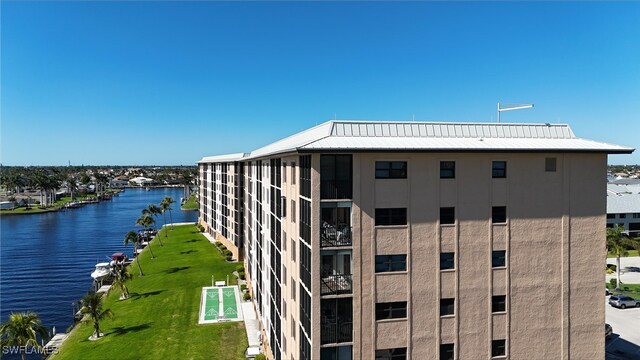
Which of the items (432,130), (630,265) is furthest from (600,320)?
(630,265)

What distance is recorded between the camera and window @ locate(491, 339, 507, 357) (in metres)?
26.4

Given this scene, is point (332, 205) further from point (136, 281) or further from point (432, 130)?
point (136, 281)

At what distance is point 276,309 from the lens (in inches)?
1483

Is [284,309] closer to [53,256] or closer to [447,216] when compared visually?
[447,216]

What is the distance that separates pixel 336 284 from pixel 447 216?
7.64m

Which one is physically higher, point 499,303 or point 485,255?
point 485,255

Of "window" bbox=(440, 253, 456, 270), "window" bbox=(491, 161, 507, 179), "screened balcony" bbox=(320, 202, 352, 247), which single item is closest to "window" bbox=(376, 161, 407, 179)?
"screened balcony" bbox=(320, 202, 352, 247)

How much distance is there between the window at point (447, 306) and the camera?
25688mm

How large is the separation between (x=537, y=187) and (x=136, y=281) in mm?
73723

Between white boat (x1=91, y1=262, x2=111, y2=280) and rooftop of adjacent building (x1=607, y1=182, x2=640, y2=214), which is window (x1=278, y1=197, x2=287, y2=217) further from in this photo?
rooftop of adjacent building (x1=607, y1=182, x2=640, y2=214)

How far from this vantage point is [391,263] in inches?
987

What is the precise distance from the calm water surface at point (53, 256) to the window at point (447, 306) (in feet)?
204

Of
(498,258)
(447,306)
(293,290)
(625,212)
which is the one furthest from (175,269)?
(625,212)

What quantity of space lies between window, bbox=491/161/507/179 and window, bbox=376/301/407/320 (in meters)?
9.40
